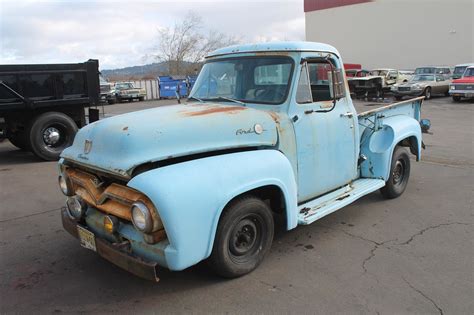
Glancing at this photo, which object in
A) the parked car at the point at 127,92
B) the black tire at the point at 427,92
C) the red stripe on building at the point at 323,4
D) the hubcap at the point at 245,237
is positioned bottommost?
the hubcap at the point at 245,237

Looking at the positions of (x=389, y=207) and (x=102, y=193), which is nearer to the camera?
(x=102, y=193)

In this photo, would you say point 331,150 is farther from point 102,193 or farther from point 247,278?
point 102,193

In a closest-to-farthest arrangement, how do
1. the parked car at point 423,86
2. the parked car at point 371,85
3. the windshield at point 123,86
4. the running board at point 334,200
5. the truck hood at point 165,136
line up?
the truck hood at point 165,136 < the running board at point 334,200 < the parked car at point 423,86 < the parked car at point 371,85 < the windshield at point 123,86

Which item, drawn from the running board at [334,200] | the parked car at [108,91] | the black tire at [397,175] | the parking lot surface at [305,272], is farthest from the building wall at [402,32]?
the running board at [334,200]

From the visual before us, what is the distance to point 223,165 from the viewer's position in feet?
11.1

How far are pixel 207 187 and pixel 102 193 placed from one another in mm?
985

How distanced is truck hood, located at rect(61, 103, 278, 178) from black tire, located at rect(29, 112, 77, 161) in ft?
19.6

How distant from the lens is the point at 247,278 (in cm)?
Result: 369

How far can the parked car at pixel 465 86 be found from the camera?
21.1 m

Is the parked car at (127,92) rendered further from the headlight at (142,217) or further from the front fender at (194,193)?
the headlight at (142,217)

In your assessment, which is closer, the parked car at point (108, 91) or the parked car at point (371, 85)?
the parked car at point (371, 85)

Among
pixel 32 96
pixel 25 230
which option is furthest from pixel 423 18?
pixel 25 230

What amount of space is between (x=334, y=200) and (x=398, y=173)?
6.74ft

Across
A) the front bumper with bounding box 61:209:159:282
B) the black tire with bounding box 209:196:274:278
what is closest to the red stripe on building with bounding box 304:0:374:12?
the black tire with bounding box 209:196:274:278
